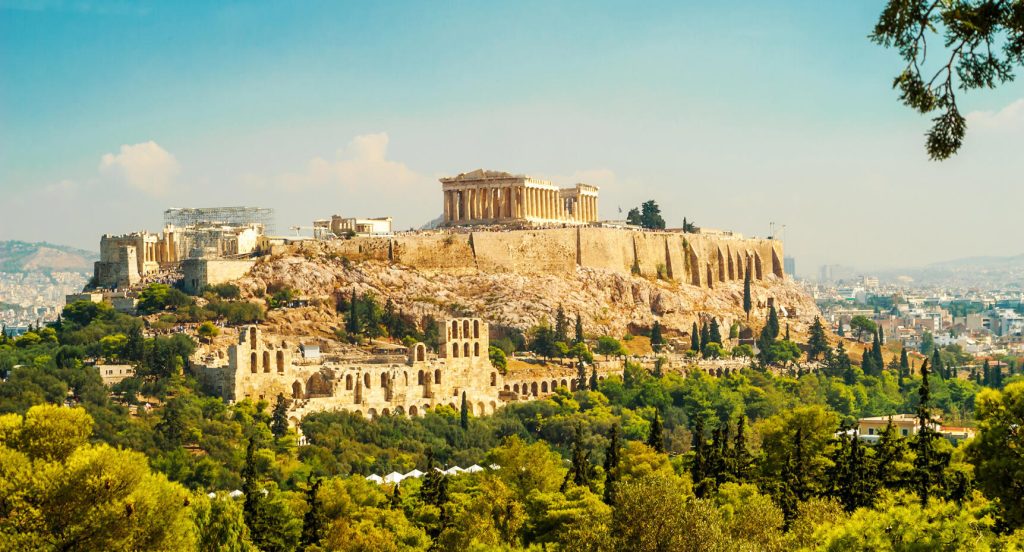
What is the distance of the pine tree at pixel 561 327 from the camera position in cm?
9569

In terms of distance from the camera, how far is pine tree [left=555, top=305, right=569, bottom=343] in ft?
314

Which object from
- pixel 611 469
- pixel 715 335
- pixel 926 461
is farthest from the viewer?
pixel 715 335

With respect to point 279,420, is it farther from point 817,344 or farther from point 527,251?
point 817,344

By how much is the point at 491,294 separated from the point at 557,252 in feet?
26.0

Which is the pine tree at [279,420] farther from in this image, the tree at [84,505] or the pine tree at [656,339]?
the pine tree at [656,339]

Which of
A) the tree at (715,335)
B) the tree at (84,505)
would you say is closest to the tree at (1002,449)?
the tree at (84,505)

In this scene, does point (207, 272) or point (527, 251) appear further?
point (527, 251)

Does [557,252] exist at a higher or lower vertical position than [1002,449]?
higher

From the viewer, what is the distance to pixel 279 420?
6900cm

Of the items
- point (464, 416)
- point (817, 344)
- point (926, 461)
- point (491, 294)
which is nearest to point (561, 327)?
point (491, 294)

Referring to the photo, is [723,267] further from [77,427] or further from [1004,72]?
Result: [1004,72]

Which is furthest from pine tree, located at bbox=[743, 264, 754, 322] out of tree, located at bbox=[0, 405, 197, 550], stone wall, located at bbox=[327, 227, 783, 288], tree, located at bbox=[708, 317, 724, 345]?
tree, located at bbox=[0, 405, 197, 550]

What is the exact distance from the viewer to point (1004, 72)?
16.5 m

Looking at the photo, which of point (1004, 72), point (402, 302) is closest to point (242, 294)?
point (402, 302)
